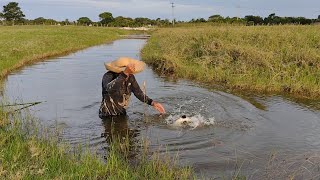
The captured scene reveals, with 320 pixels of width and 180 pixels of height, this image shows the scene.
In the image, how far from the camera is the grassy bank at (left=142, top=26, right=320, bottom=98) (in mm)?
13555

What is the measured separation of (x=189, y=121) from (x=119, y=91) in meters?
1.80

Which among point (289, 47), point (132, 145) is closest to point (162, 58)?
point (289, 47)

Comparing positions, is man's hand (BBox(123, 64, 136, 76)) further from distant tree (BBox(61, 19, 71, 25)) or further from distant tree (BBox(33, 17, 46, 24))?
distant tree (BBox(33, 17, 46, 24))

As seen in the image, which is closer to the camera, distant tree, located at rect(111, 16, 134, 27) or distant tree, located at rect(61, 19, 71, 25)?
distant tree, located at rect(61, 19, 71, 25)

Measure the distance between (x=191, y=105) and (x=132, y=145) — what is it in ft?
12.9

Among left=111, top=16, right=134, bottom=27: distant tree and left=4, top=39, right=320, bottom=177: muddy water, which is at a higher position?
left=111, top=16, right=134, bottom=27: distant tree

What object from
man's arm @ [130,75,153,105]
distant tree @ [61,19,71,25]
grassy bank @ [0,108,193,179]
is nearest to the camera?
grassy bank @ [0,108,193,179]

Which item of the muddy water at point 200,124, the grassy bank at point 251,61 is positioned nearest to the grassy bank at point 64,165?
the muddy water at point 200,124

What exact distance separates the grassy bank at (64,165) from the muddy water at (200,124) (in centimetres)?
75

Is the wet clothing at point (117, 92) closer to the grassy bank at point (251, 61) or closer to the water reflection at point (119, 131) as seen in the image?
the water reflection at point (119, 131)

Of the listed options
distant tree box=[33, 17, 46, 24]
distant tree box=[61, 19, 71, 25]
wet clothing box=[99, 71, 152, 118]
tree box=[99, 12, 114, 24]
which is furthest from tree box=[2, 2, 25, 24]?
wet clothing box=[99, 71, 152, 118]

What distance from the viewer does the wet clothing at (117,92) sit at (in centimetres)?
867

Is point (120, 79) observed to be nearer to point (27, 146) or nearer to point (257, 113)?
point (27, 146)

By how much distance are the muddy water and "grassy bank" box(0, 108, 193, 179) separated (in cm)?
75
